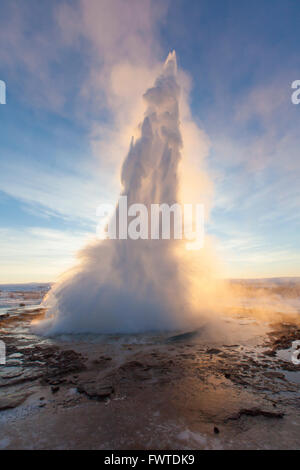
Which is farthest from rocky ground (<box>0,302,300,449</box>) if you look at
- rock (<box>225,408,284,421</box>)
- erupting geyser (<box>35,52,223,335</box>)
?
erupting geyser (<box>35,52,223,335</box>)

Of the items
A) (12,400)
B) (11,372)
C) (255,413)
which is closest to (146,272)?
(11,372)

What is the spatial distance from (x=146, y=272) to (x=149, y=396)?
11.2 meters

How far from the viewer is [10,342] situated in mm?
12766

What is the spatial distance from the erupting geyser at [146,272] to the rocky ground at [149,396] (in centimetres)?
352

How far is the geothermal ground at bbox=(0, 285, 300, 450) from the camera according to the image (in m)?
4.88

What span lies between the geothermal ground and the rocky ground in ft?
0.09

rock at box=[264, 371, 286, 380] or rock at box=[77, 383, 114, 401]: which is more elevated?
rock at box=[77, 383, 114, 401]

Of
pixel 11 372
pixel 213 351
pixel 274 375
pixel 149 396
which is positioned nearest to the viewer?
pixel 149 396

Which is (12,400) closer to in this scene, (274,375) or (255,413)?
(255,413)

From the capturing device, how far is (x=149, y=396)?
6758 millimetres

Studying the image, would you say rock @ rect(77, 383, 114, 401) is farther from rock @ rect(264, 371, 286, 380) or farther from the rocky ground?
rock @ rect(264, 371, 286, 380)

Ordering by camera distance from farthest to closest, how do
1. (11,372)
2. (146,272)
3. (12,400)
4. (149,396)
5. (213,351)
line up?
1. (146,272)
2. (213,351)
3. (11,372)
4. (149,396)
5. (12,400)
